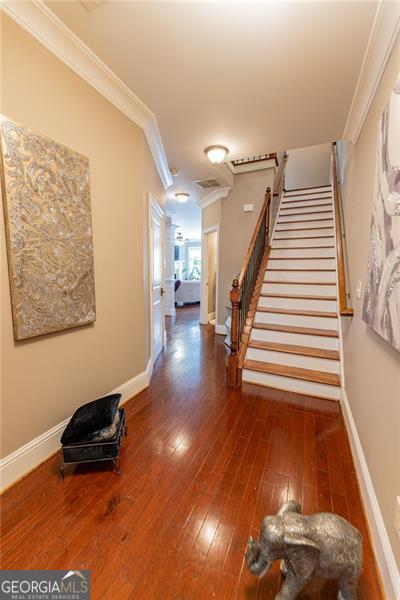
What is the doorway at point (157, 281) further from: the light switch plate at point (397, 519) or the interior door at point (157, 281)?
the light switch plate at point (397, 519)

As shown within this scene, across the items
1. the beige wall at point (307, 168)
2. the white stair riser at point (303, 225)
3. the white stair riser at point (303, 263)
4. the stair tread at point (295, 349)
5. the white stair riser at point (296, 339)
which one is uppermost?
the beige wall at point (307, 168)

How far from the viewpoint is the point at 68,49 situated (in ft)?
5.40

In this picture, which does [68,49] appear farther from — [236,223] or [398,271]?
[236,223]

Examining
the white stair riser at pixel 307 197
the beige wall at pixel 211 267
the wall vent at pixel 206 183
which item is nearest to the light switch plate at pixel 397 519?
the wall vent at pixel 206 183

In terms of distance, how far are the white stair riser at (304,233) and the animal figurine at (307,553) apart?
3947 millimetres

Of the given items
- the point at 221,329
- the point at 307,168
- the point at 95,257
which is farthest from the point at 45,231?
the point at 307,168

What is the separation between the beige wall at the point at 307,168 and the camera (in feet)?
19.8

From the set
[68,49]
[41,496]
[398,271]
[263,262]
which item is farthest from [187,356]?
[68,49]

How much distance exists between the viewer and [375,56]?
1.60 m

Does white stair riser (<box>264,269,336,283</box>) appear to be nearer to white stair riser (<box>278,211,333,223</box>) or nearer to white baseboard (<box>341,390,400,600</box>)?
white stair riser (<box>278,211,333,223</box>)

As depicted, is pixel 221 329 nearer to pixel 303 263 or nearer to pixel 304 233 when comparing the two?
pixel 303 263

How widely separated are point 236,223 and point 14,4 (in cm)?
381

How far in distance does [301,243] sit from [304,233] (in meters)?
0.30

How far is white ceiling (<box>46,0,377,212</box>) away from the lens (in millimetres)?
1471
